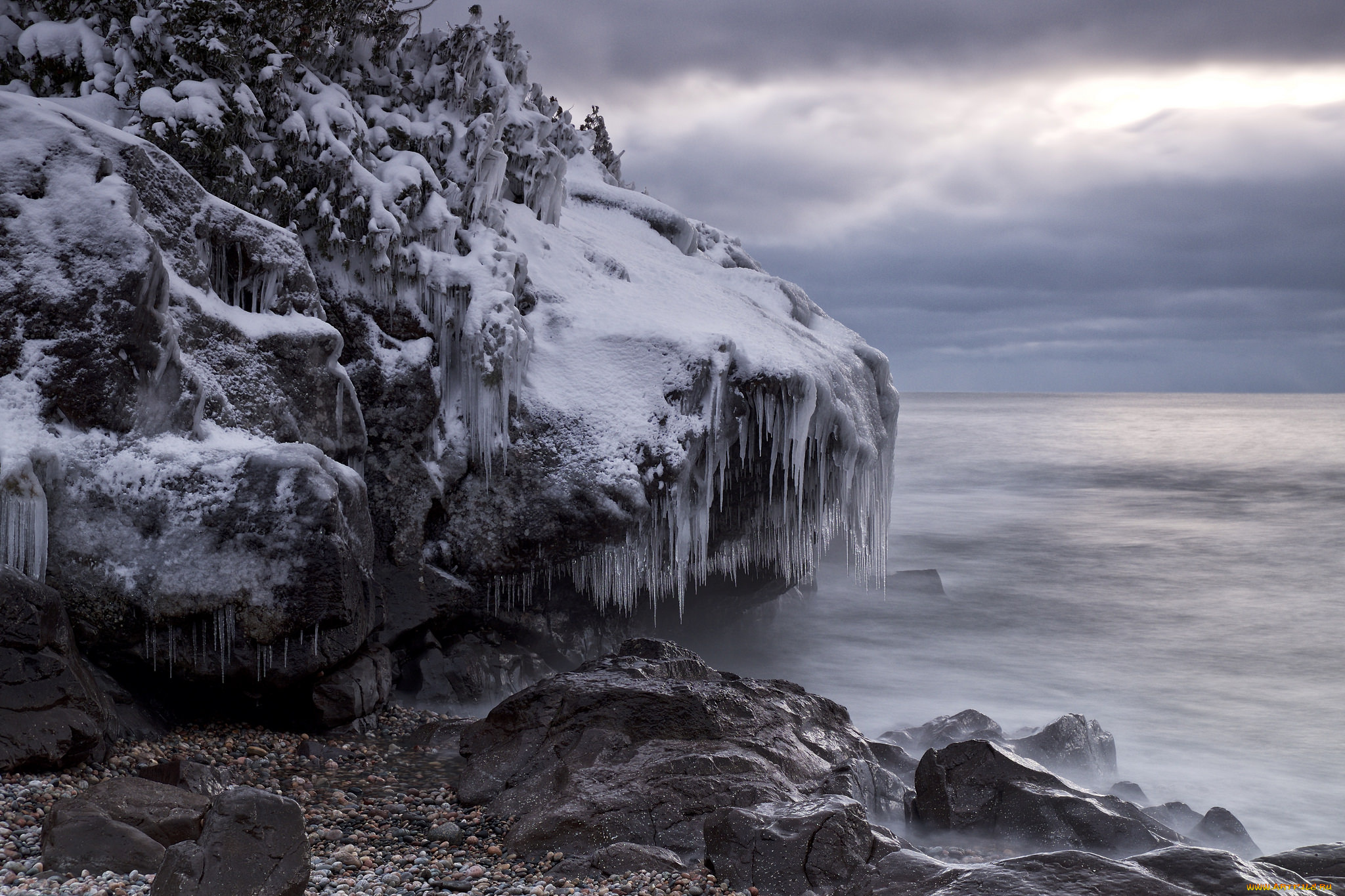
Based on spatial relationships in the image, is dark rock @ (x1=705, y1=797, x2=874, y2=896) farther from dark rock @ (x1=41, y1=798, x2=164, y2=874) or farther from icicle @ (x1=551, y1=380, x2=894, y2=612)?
icicle @ (x1=551, y1=380, x2=894, y2=612)

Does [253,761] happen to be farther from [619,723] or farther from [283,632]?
[619,723]

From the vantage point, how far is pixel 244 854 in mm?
4629

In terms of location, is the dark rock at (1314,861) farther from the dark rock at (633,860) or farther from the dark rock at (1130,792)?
the dark rock at (633,860)

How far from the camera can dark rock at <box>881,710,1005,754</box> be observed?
419 inches

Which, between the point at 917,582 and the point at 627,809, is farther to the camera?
→ the point at 917,582

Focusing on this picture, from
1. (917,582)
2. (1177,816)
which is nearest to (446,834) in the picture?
(1177,816)

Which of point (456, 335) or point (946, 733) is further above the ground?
point (456, 335)

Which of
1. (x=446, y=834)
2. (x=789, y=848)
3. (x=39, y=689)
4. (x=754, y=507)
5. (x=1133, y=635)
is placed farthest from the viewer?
(x=1133, y=635)

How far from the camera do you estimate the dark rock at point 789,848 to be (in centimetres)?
543

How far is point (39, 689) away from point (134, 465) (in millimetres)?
1753

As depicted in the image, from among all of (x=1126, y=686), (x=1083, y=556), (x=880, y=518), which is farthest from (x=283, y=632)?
(x=1083, y=556)

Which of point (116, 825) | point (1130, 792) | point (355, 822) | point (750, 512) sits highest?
point (750, 512)

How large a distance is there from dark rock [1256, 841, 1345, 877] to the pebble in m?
4.00

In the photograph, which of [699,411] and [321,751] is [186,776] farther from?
[699,411]
